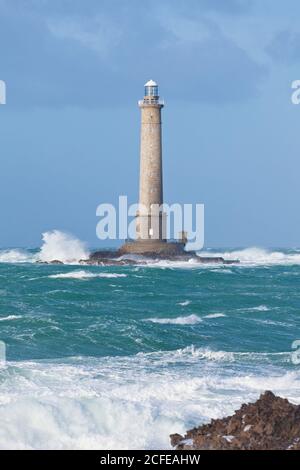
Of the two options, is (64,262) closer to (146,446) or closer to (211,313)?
(211,313)

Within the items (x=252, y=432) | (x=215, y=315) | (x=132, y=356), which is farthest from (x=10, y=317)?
(x=252, y=432)

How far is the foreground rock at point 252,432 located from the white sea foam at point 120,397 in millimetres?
818

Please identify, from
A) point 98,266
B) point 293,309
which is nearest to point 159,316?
point 293,309

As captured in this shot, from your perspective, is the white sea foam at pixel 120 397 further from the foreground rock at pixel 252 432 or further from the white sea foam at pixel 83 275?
the white sea foam at pixel 83 275

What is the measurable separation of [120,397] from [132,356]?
5.74 m

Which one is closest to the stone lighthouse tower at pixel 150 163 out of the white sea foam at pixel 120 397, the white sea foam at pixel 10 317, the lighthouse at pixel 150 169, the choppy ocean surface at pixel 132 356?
the lighthouse at pixel 150 169

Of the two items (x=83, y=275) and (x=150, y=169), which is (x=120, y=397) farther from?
(x=150, y=169)

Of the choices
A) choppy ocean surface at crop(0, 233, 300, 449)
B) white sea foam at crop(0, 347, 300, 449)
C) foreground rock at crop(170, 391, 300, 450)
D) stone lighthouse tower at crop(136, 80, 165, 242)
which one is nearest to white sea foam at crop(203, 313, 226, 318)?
choppy ocean surface at crop(0, 233, 300, 449)

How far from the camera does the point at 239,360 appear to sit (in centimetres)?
2264

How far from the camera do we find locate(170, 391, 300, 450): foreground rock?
13359mm

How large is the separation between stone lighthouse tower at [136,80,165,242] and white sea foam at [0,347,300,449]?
3688 centimetres

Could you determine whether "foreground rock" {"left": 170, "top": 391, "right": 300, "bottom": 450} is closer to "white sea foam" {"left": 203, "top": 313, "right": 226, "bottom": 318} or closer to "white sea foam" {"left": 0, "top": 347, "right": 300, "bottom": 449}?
"white sea foam" {"left": 0, "top": 347, "right": 300, "bottom": 449}

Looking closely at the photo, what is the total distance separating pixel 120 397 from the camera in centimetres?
1742
